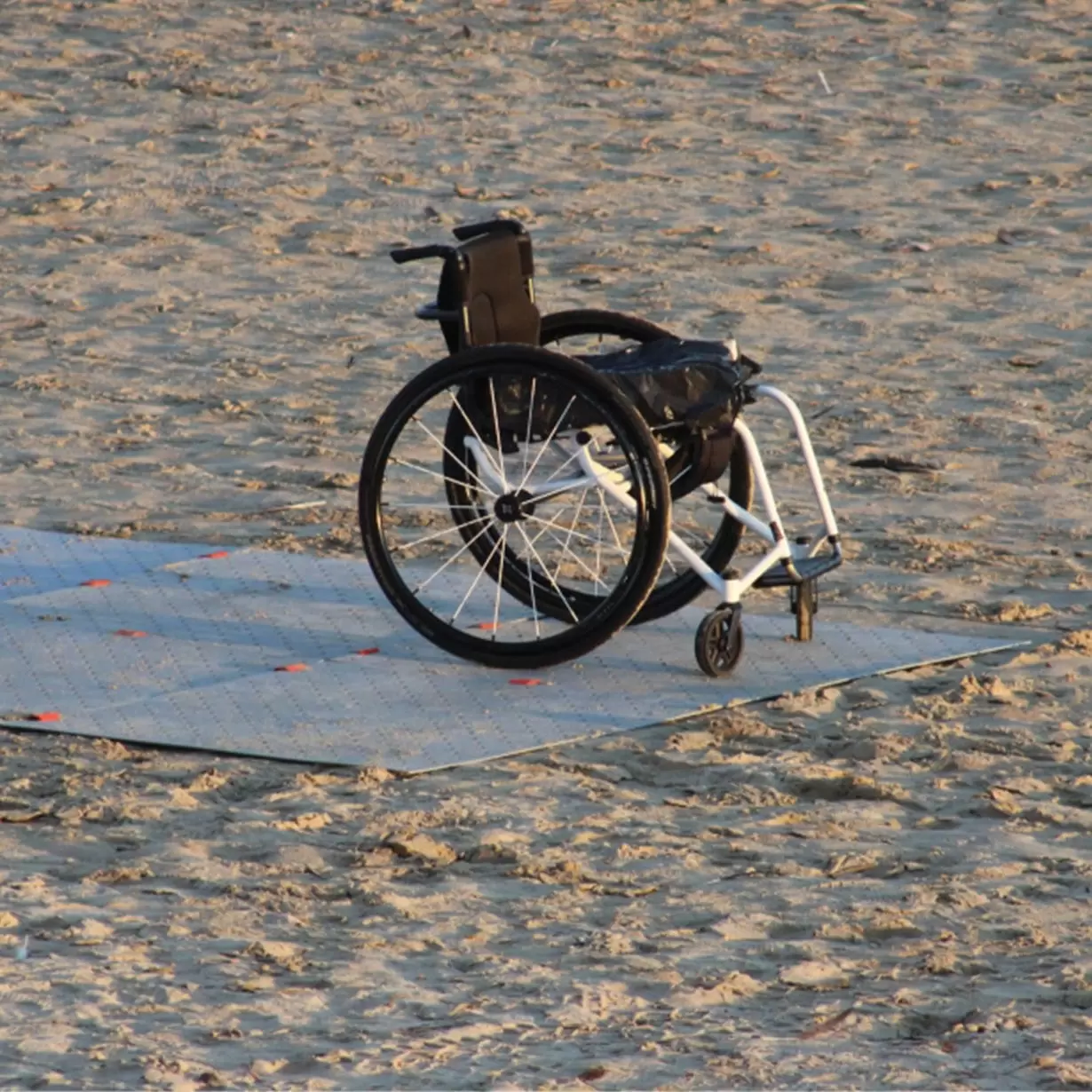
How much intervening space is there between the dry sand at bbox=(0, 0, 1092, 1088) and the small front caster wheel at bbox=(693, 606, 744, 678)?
22 cm

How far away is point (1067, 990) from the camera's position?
4441mm

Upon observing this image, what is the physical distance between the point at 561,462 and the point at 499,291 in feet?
1.58

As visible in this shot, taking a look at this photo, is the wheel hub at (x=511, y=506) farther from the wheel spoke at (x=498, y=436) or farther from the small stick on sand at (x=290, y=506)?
the small stick on sand at (x=290, y=506)

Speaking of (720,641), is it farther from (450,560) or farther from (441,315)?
(441,315)

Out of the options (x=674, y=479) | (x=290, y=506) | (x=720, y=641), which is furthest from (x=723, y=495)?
(x=290, y=506)

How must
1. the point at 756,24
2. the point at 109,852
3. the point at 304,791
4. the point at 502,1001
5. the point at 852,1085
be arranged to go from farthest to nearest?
the point at 756,24 → the point at 304,791 → the point at 109,852 → the point at 502,1001 → the point at 852,1085

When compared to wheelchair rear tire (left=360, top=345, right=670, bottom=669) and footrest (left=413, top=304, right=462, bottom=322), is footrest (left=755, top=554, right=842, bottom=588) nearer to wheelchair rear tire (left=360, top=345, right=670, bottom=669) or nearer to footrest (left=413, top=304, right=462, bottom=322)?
wheelchair rear tire (left=360, top=345, right=670, bottom=669)

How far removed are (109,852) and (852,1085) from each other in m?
1.79

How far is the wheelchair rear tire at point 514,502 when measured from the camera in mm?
5871

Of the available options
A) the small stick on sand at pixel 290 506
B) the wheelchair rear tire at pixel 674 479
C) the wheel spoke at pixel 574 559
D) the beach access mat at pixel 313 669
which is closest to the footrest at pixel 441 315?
the wheelchair rear tire at pixel 674 479

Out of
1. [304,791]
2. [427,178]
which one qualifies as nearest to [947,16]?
[427,178]

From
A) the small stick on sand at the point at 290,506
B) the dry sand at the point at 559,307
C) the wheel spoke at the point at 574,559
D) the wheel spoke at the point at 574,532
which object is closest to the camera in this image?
the dry sand at the point at 559,307

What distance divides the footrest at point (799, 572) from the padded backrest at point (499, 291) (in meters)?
0.87

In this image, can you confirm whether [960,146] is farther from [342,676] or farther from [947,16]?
[342,676]
